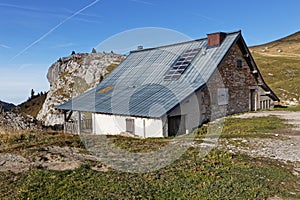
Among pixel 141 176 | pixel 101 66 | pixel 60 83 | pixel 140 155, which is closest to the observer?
pixel 141 176

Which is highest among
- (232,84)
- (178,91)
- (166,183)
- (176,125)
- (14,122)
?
(232,84)

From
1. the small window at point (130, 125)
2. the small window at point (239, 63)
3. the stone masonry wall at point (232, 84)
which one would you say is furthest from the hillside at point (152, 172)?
the small window at point (239, 63)

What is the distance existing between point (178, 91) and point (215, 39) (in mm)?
6917

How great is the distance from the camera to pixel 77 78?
49.9m

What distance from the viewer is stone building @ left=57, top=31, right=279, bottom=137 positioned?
53.7 ft

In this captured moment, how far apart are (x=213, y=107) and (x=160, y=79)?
14.1 feet

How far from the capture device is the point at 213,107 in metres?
19.6

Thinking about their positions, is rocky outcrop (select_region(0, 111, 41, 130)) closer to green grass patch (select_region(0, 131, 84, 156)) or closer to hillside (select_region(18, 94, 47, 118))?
green grass patch (select_region(0, 131, 84, 156))

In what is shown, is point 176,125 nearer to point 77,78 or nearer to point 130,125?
point 130,125

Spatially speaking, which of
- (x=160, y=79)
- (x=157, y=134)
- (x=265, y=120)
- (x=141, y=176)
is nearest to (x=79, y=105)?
(x=160, y=79)

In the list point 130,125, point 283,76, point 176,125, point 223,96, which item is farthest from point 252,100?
point 283,76

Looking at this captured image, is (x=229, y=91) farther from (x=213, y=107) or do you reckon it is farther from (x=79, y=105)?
(x=79, y=105)

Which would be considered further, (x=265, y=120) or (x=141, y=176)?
(x=265, y=120)

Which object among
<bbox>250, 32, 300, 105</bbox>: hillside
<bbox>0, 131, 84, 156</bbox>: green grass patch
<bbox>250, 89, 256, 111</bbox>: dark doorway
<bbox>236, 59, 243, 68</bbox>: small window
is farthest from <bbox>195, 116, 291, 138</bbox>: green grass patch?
<bbox>250, 32, 300, 105</bbox>: hillside
